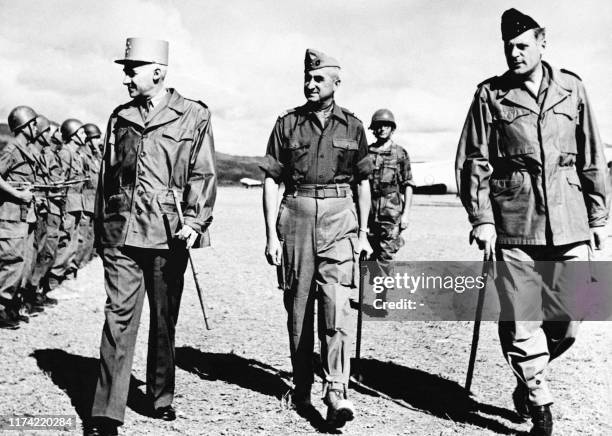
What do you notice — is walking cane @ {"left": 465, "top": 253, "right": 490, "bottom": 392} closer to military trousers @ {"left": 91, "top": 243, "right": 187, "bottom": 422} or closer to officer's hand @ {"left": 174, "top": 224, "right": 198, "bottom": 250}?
officer's hand @ {"left": 174, "top": 224, "right": 198, "bottom": 250}

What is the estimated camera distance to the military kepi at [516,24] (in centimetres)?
505

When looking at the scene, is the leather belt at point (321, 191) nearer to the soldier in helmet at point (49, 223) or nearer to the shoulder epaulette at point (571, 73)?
the shoulder epaulette at point (571, 73)

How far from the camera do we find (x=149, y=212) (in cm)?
513

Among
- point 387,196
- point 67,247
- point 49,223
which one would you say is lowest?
point 67,247

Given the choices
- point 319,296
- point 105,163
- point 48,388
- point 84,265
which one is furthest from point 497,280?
point 84,265

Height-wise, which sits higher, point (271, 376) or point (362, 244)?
point (362, 244)

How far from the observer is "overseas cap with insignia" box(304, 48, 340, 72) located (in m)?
5.47

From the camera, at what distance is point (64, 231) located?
12016 millimetres

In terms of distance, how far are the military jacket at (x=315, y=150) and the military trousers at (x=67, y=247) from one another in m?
6.77

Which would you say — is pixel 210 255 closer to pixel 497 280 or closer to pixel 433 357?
pixel 433 357

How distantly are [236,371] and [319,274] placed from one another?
6.10ft

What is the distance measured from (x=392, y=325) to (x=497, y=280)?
3947mm

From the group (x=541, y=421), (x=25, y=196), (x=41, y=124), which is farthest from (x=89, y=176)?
(x=541, y=421)

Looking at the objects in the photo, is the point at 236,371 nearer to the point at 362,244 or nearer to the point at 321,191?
the point at 362,244
